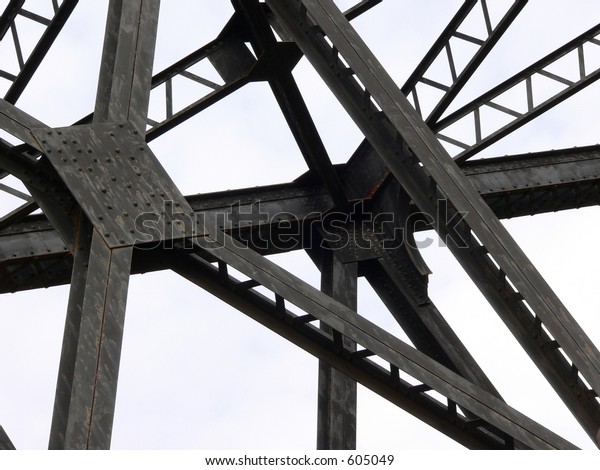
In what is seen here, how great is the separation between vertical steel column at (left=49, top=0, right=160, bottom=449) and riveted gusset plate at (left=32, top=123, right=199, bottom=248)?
104mm

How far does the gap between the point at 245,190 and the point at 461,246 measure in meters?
3.04

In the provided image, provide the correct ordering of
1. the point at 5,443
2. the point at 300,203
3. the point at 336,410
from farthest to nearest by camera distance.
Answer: the point at 300,203
the point at 336,410
the point at 5,443

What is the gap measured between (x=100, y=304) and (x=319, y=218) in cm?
443

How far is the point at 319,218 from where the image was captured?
40.2 feet

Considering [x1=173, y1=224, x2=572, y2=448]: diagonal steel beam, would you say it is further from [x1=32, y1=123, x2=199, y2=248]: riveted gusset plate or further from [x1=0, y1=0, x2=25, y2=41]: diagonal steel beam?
[x1=0, y1=0, x2=25, y2=41]: diagonal steel beam

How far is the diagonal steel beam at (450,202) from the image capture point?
29.8 feet

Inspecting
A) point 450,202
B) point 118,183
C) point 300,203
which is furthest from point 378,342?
point 300,203

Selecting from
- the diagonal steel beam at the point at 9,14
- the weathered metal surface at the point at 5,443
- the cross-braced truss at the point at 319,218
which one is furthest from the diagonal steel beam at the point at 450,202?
the weathered metal surface at the point at 5,443

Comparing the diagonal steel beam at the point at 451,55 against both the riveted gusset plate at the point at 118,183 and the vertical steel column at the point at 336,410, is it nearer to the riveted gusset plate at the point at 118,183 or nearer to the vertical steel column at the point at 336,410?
the vertical steel column at the point at 336,410

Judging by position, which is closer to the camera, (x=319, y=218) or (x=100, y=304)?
(x=100, y=304)

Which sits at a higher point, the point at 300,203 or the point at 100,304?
the point at 300,203

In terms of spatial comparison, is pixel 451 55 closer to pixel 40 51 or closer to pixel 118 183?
pixel 40 51

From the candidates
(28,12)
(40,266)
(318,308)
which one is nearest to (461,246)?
(318,308)

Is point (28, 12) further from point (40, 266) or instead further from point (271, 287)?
point (271, 287)
